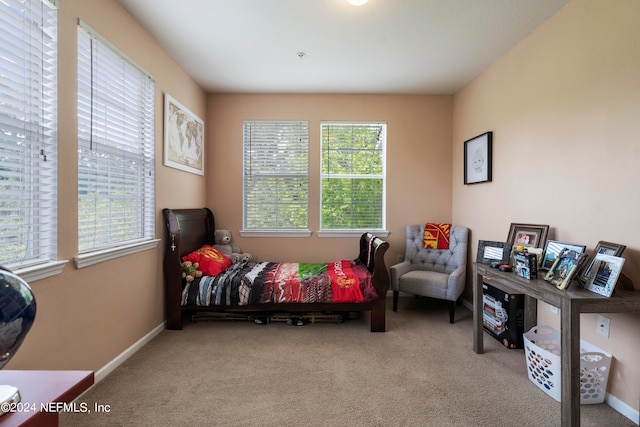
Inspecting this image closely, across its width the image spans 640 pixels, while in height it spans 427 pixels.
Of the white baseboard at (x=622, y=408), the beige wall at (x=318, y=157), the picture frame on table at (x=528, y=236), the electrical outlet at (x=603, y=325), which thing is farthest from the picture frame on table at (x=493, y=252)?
the beige wall at (x=318, y=157)

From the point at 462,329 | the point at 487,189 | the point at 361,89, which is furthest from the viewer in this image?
the point at 361,89

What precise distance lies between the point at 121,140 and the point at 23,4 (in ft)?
2.82

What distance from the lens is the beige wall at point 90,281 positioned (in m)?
1.53

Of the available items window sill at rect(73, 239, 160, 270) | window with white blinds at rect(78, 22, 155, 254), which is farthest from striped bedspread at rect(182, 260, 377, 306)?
window with white blinds at rect(78, 22, 155, 254)

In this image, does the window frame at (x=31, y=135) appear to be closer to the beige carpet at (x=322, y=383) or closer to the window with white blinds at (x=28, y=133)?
the window with white blinds at (x=28, y=133)

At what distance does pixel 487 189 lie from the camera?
2.99 metres

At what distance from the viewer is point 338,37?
7.86 feet

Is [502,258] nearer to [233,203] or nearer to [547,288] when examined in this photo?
[547,288]

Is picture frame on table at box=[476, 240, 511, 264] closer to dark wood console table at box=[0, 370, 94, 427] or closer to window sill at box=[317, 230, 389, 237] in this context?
window sill at box=[317, 230, 389, 237]

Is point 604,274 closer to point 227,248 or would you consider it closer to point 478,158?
point 478,158

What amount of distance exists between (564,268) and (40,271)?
2873mm

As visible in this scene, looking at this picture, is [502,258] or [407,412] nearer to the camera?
[407,412]

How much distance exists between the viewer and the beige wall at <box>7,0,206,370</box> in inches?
60.1

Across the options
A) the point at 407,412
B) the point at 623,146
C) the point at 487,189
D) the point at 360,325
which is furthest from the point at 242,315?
the point at 623,146
